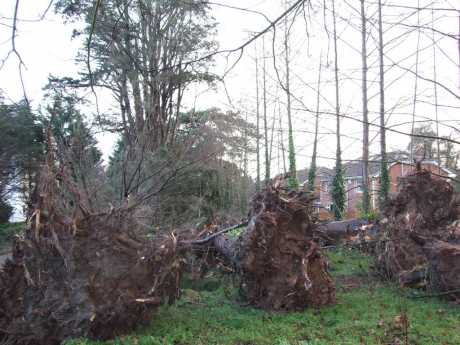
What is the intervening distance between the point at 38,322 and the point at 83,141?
4670mm

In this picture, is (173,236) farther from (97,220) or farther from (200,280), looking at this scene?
(200,280)

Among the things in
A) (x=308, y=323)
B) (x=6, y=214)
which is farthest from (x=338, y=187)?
(x=6, y=214)

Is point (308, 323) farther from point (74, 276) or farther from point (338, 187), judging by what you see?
point (338, 187)

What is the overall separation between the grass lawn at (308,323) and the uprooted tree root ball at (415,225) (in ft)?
2.59

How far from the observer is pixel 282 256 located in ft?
25.6

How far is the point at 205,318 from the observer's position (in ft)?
22.8

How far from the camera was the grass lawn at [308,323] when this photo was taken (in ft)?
18.8

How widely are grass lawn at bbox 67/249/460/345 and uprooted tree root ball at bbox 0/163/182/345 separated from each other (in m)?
0.40

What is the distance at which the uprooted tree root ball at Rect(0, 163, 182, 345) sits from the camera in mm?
6012

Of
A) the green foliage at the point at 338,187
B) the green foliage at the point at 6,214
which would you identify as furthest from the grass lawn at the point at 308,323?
the green foliage at the point at 6,214

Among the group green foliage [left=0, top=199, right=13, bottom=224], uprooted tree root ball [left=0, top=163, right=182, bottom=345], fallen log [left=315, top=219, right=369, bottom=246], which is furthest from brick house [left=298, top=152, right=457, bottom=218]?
green foliage [left=0, top=199, right=13, bottom=224]

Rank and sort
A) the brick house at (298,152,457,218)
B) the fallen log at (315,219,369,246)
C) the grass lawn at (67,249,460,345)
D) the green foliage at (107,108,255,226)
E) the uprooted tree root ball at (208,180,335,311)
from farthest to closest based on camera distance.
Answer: the fallen log at (315,219,369,246) < the green foliage at (107,108,255,226) < the uprooted tree root ball at (208,180,335,311) < the grass lawn at (67,249,460,345) < the brick house at (298,152,457,218)

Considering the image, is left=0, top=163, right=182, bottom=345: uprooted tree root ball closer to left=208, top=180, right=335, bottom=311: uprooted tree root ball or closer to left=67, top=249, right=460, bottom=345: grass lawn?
left=67, top=249, right=460, bottom=345: grass lawn

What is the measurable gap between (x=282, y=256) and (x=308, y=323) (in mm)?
1400
